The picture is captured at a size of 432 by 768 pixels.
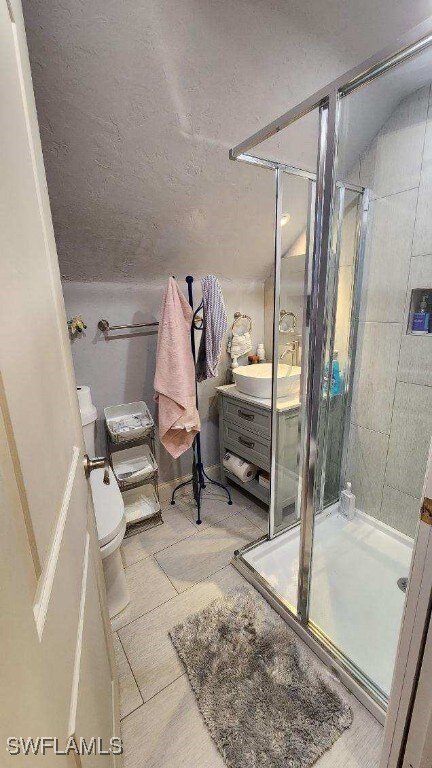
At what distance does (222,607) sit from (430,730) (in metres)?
1.00

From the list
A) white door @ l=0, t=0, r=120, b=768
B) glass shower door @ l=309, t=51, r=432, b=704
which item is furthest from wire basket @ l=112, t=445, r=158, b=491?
white door @ l=0, t=0, r=120, b=768

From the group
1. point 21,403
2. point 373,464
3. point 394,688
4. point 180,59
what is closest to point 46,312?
point 21,403

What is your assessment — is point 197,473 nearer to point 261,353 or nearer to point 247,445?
point 247,445

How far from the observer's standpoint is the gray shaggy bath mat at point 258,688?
100 cm

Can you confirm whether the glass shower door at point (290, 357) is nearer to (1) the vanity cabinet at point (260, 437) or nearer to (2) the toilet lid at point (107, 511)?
(1) the vanity cabinet at point (260, 437)

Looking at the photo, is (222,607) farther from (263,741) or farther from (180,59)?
(180,59)

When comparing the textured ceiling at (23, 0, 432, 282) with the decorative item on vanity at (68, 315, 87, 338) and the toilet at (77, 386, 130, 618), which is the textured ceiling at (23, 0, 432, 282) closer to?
the decorative item on vanity at (68, 315, 87, 338)

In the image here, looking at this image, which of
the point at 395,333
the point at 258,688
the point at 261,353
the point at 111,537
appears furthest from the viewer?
the point at 261,353

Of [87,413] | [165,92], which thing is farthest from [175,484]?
[165,92]

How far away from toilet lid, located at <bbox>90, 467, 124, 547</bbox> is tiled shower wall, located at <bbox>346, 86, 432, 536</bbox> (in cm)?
147

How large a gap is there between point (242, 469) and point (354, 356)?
1054 millimetres

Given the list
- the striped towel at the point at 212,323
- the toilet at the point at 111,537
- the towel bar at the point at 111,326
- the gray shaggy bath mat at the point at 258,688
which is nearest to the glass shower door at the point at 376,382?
the gray shaggy bath mat at the point at 258,688

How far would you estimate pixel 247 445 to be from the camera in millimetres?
2104

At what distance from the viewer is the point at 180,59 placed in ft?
3.63
